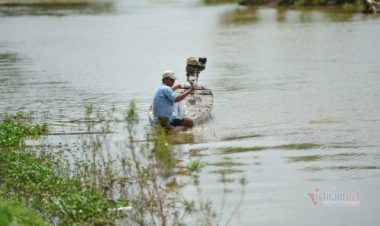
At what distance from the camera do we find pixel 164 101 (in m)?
13.6

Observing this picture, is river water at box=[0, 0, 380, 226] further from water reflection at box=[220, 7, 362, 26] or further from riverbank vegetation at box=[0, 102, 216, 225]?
riverbank vegetation at box=[0, 102, 216, 225]

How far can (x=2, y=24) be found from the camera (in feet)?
139

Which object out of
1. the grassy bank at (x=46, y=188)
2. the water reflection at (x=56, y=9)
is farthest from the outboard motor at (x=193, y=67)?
the water reflection at (x=56, y=9)

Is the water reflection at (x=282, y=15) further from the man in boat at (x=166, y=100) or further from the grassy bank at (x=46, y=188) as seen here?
the grassy bank at (x=46, y=188)

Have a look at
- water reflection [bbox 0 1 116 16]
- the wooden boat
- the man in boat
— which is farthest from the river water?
water reflection [bbox 0 1 116 16]

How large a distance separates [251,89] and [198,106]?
4.35m

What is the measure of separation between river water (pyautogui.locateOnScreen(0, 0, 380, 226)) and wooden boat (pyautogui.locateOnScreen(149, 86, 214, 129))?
26 cm

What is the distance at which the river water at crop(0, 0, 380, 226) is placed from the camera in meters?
10.5

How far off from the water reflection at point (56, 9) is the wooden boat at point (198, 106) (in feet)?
109

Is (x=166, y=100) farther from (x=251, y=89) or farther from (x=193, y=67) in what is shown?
(x=251, y=89)

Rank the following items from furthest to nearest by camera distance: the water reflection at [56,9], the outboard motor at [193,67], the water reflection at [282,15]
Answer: the water reflection at [56,9] → the water reflection at [282,15] → the outboard motor at [193,67]

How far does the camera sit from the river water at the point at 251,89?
10480 mm

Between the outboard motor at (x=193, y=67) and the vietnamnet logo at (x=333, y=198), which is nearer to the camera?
the vietnamnet logo at (x=333, y=198)

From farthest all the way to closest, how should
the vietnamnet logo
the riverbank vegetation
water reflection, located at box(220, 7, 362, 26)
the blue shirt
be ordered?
water reflection, located at box(220, 7, 362, 26)
the blue shirt
the vietnamnet logo
the riverbank vegetation
